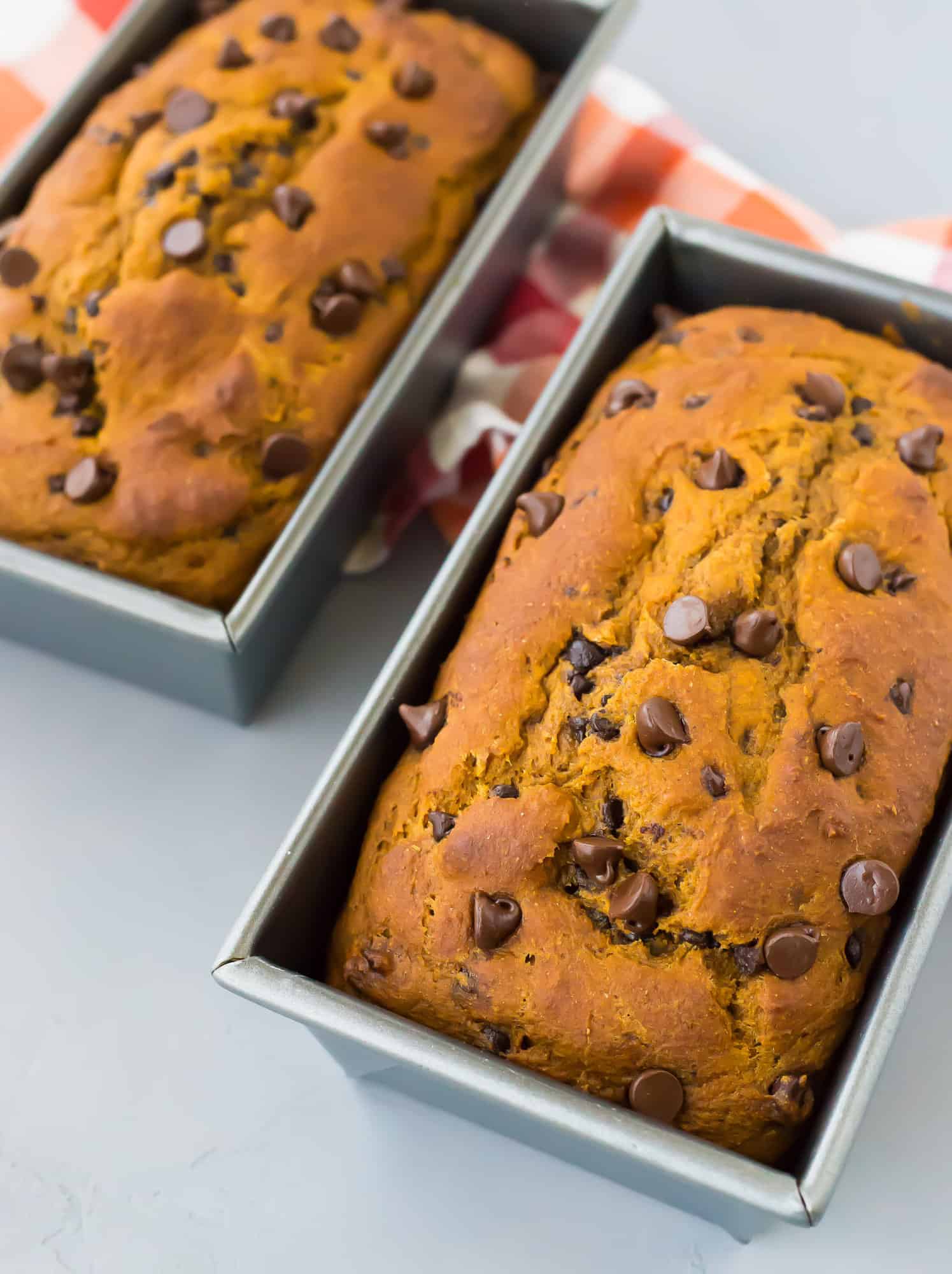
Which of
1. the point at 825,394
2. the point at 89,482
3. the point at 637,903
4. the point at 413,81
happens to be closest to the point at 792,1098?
the point at 637,903

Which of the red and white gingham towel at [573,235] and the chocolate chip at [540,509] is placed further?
the red and white gingham towel at [573,235]

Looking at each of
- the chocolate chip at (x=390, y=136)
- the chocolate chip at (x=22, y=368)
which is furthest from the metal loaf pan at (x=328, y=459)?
the chocolate chip at (x=22, y=368)

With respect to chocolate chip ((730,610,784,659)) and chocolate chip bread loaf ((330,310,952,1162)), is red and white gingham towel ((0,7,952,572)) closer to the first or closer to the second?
chocolate chip bread loaf ((330,310,952,1162))

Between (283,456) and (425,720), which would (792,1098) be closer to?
(425,720)

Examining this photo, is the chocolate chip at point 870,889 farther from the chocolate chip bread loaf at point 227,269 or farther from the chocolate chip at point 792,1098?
the chocolate chip bread loaf at point 227,269

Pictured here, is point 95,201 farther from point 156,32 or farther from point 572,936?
point 572,936

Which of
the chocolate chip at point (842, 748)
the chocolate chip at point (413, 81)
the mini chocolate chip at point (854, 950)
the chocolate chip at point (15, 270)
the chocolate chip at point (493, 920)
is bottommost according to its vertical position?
the chocolate chip at point (493, 920)

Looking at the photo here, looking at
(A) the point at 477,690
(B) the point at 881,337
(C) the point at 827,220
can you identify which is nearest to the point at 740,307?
(B) the point at 881,337
